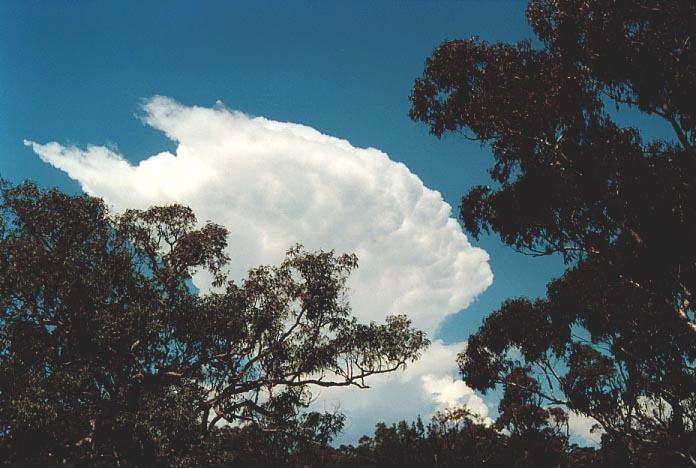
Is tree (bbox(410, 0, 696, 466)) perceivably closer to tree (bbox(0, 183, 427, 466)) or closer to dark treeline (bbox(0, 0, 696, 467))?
dark treeline (bbox(0, 0, 696, 467))

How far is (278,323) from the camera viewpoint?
2088 cm

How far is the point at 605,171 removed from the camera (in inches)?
563

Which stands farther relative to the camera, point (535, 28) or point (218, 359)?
point (218, 359)

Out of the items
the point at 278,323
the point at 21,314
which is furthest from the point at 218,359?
the point at 21,314

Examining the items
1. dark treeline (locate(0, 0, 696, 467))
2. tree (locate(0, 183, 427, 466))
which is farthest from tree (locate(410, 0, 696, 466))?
tree (locate(0, 183, 427, 466))

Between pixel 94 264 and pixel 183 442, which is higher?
pixel 94 264

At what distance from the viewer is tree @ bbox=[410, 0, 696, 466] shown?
1287 centimetres

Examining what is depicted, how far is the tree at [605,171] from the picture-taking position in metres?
12.9

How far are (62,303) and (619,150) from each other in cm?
1811

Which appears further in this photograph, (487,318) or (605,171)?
(487,318)

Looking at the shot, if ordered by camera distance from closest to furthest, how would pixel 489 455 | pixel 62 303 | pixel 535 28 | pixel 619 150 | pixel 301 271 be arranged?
pixel 619 150 < pixel 535 28 < pixel 62 303 < pixel 301 271 < pixel 489 455

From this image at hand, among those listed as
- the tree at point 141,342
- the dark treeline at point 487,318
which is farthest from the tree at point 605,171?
the tree at point 141,342

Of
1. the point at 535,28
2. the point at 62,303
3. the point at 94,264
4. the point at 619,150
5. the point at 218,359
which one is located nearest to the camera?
the point at 619,150

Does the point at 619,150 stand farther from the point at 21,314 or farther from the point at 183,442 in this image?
the point at 21,314
